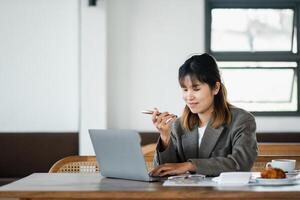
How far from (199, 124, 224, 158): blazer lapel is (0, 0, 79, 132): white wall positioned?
410 centimetres

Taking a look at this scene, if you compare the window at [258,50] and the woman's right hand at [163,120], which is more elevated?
the window at [258,50]

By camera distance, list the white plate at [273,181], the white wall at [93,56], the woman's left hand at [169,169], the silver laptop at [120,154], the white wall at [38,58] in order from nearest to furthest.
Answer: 1. the white plate at [273,181]
2. the silver laptop at [120,154]
3. the woman's left hand at [169,169]
4. the white wall at [93,56]
5. the white wall at [38,58]

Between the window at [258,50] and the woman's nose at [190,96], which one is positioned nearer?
the woman's nose at [190,96]

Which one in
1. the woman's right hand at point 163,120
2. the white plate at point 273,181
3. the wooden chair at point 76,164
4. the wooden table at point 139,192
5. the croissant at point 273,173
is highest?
the woman's right hand at point 163,120

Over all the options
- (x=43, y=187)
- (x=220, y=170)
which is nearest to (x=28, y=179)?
(x=43, y=187)

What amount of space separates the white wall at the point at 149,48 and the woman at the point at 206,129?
3.85 metres

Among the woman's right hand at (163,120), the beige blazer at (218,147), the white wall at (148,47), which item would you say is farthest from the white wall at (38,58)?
the woman's right hand at (163,120)

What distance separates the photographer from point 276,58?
280 inches

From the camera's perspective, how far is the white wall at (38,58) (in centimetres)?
698

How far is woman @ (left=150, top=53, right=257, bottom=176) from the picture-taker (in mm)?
2877

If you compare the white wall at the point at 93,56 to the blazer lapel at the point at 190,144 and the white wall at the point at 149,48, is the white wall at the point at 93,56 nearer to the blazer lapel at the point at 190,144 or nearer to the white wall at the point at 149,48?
the white wall at the point at 149,48

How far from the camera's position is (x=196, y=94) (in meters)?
3.02

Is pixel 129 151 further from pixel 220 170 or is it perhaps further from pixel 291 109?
pixel 291 109

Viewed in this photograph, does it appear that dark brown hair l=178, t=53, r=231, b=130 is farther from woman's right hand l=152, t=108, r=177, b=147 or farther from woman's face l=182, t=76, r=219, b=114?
woman's right hand l=152, t=108, r=177, b=147
